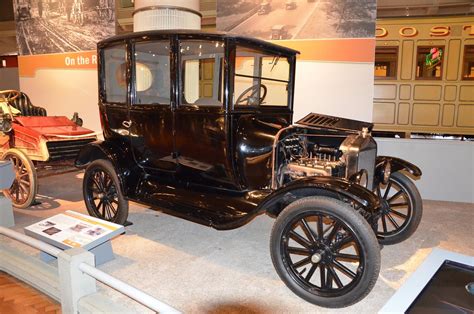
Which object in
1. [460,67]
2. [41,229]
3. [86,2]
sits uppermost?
[86,2]

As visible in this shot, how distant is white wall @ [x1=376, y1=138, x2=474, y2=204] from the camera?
14.1 ft

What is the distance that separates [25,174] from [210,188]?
226 cm

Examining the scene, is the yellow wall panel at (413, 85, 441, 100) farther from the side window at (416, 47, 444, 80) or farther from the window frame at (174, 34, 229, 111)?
→ the window frame at (174, 34, 229, 111)

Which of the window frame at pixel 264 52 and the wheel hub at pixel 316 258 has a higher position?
the window frame at pixel 264 52

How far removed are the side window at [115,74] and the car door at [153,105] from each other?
159 millimetres

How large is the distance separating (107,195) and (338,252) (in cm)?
220

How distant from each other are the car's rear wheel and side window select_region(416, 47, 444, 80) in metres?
7.19

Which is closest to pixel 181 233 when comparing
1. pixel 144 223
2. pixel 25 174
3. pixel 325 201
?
pixel 144 223

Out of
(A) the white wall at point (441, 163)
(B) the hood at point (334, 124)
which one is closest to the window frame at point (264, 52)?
(B) the hood at point (334, 124)

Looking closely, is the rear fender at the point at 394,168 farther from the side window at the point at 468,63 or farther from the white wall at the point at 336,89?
the side window at the point at 468,63

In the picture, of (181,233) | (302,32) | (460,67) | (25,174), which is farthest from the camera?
(460,67)

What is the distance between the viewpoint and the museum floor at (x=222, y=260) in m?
2.18

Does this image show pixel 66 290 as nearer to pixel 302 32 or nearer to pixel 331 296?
pixel 331 296

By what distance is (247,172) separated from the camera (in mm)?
2801
